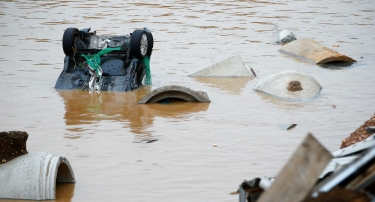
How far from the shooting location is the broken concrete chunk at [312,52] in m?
15.3

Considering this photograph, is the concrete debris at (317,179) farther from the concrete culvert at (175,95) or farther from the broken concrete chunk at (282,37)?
the broken concrete chunk at (282,37)

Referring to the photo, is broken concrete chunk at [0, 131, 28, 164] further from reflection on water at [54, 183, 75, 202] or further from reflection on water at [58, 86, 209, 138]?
reflection on water at [58, 86, 209, 138]

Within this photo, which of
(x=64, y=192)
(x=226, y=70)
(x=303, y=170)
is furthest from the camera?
(x=226, y=70)

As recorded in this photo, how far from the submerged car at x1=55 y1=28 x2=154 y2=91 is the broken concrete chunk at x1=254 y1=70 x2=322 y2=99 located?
2266 millimetres

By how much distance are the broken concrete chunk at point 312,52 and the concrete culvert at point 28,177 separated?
32.1 feet

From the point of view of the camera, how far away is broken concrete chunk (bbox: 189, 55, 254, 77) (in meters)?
14.0

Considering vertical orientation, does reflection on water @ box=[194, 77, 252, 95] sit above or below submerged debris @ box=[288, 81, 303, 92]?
below

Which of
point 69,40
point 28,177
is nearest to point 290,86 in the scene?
point 69,40

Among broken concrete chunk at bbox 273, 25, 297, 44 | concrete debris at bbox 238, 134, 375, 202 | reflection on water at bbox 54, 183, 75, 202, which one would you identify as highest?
concrete debris at bbox 238, 134, 375, 202

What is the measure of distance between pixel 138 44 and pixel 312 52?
18.3 ft

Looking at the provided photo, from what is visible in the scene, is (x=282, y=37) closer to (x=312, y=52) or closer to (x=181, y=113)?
(x=312, y=52)

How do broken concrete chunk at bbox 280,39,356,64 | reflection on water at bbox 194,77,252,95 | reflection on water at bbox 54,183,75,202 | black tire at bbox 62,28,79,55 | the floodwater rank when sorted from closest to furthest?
reflection on water at bbox 54,183,75,202, the floodwater, black tire at bbox 62,28,79,55, reflection on water at bbox 194,77,252,95, broken concrete chunk at bbox 280,39,356,64

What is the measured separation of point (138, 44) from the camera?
11898mm

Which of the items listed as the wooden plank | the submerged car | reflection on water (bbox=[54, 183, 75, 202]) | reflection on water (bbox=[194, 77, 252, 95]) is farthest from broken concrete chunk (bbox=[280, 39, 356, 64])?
the wooden plank
